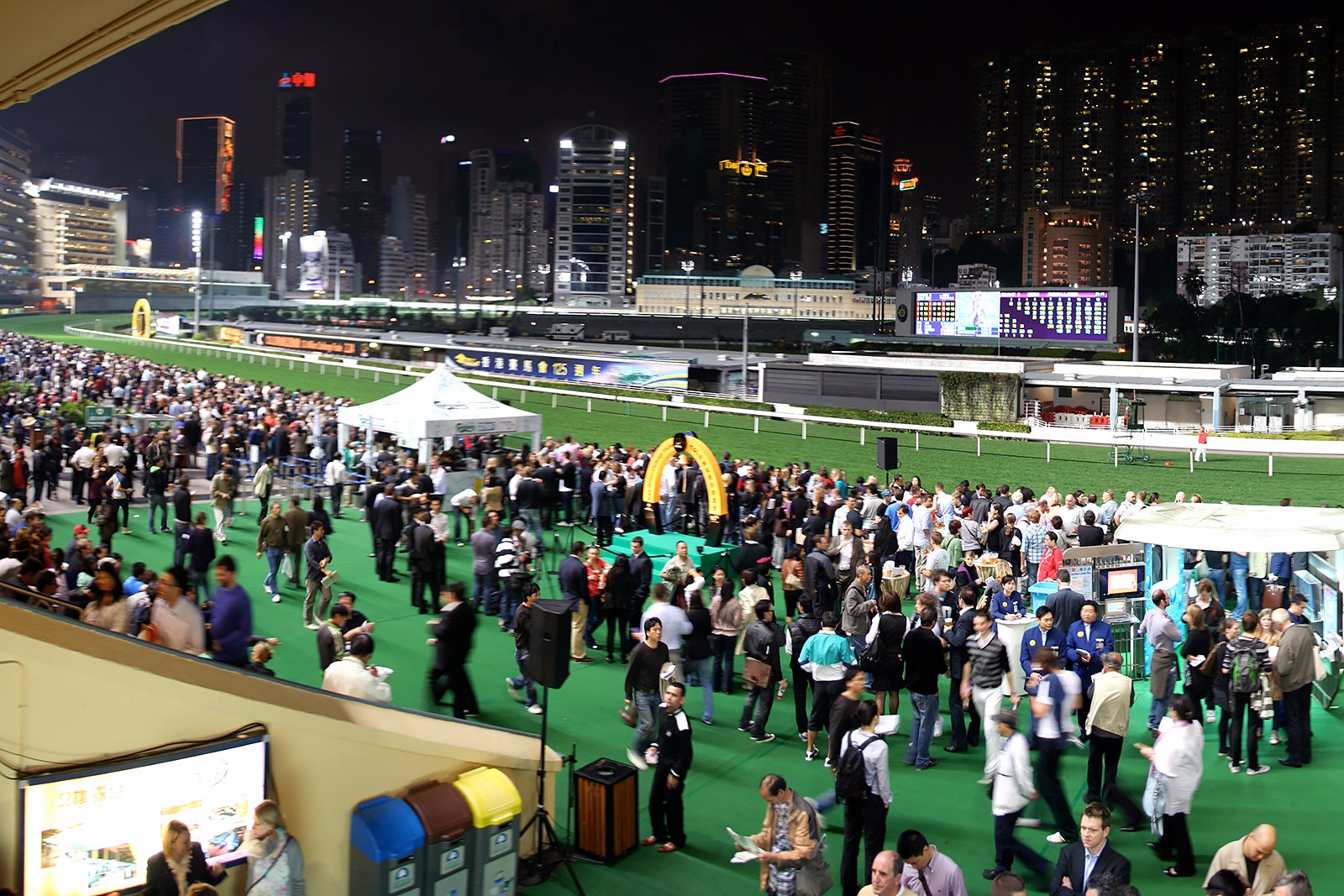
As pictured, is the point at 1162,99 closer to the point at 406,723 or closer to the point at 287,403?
the point at 287,403

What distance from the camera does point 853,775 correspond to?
237 inches

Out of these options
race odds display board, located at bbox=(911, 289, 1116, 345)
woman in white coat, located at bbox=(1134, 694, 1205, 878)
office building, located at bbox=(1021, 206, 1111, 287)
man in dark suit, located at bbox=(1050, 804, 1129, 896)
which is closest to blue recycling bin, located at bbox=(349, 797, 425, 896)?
man in dark suit, located at bbox=(1050, 804, 1129, 896)

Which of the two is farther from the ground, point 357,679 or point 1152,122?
point 1152,122

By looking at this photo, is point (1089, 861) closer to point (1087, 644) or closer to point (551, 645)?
point (551, 645)

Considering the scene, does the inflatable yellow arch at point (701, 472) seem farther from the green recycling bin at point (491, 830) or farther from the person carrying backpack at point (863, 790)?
the green recycling bin at point (491, 830)

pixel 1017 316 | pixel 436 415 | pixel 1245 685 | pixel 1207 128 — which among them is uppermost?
pixel 1207 128

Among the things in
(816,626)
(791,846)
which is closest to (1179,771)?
(791,846)

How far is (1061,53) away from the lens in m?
184

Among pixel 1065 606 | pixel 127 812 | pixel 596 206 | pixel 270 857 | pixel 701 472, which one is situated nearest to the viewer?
pixel 127 812

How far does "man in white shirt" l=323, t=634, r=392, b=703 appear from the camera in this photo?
672 centimetres

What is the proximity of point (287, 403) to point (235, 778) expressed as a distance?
22.7m

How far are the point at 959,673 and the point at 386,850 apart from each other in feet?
15.6

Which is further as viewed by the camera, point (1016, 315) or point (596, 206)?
point (596, 206)

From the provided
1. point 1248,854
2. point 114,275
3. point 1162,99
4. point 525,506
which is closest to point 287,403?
point 525,506
